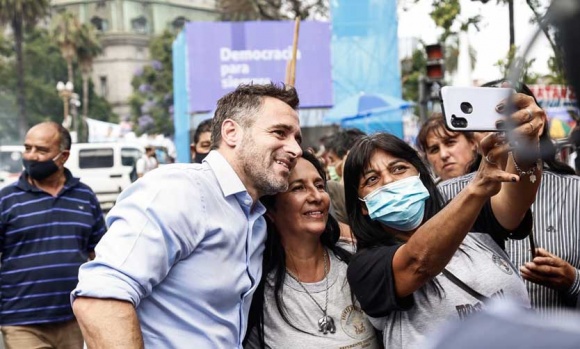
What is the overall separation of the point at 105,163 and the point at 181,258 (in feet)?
72.1

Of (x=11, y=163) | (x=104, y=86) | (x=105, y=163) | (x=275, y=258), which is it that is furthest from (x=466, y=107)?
(x=104, y=86)

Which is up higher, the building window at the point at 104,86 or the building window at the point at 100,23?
the building window at the point at 100,23

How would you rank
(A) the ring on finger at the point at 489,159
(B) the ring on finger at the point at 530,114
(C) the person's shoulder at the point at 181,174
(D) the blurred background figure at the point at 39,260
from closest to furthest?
(B) the ring on finger at the point at 530,114 < (A) the ring on finger at the point at 489,159 < (C) the person's shoulder at the point at 181,174 < (D) the blurred background figure at the point at 39,260

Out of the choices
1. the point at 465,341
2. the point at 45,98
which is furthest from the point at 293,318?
the point at 45,98

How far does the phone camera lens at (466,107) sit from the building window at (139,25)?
89422 millimetres

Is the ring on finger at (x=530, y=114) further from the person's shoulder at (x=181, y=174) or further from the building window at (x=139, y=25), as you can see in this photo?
the building window at (x=139, y=25)

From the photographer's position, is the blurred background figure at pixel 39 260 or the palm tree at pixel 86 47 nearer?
the blurred background figure at pixel 39 260

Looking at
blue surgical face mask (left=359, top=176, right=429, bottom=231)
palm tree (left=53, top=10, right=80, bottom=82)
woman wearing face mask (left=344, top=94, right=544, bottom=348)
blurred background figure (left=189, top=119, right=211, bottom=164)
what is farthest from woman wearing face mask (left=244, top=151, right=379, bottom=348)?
palm tree (left=53, top=10, right=80, bottom=82)

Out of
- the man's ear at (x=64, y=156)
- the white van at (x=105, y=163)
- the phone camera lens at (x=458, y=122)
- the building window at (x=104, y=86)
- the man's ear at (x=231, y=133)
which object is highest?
the phone camera lens at (x=458, y=122)

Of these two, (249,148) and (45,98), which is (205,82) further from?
(45,98)

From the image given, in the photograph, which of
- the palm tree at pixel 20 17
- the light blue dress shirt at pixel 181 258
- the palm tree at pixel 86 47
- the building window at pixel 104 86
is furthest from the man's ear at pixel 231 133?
the building window at pixel 104 86

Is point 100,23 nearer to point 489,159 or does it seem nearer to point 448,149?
point 448,149

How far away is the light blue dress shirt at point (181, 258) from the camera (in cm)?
220

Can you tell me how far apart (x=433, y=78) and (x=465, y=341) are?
10880 mm
